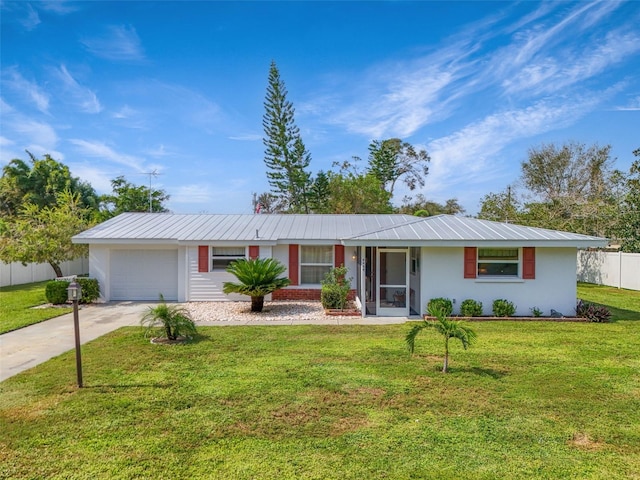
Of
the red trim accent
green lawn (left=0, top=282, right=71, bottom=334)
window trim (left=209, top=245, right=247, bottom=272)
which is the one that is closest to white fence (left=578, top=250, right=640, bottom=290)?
the red trim accent

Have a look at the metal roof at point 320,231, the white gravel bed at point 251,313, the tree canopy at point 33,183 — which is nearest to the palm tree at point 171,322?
the white gravel bed at point 251,313

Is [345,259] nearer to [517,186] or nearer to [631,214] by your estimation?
[631,214]

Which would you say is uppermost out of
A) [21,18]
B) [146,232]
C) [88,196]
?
[21,18]

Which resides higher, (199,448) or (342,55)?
(342,55)

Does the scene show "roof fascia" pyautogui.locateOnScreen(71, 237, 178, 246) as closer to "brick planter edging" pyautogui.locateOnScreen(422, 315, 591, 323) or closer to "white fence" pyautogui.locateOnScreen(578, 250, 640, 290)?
"brick planter edging" pyautogui.locateOnScreen(422, 315, 591, 323)

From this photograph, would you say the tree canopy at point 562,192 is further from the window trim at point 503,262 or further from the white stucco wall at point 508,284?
the window trim at point 503,262

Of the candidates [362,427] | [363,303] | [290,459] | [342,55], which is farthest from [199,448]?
[342,55]

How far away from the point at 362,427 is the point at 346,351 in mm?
3250

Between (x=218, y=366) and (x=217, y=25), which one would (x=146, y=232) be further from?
(x=218, y=366)

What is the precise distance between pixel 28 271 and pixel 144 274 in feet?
32.5

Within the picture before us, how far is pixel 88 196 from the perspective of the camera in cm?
3312

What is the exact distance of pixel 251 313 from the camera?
12242mm

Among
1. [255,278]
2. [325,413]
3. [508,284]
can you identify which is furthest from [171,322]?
[508,284]

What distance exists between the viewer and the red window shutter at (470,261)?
11.5m
